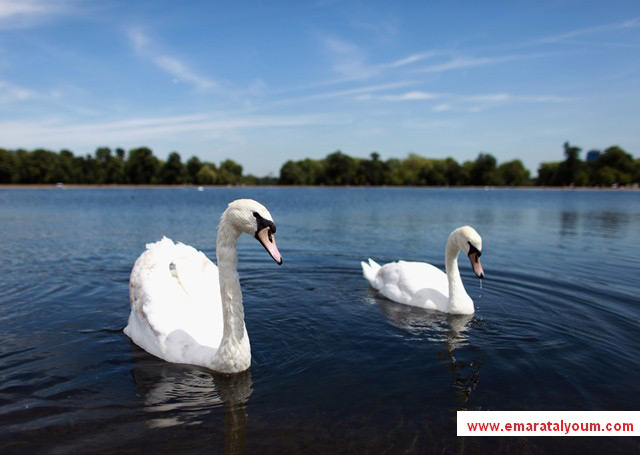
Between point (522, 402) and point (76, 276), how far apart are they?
33.5ft

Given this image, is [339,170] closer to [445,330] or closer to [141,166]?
[141,166]

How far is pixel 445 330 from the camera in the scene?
7.20 meters

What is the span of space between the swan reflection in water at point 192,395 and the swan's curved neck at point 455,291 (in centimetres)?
423

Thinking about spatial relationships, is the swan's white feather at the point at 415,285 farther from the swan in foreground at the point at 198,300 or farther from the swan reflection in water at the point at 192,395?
the swan reflection in water at the point at 192,395

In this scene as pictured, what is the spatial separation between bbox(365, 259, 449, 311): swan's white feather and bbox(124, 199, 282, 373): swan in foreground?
3.90 metres

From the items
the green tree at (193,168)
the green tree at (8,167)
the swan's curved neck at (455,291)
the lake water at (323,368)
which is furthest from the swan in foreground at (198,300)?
the green tree at (193,168)

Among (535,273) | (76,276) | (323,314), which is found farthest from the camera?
(535,273)

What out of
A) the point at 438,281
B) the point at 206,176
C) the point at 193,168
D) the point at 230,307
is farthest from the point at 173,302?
the point at 193,168

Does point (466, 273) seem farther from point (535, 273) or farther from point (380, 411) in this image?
point (380, 411)

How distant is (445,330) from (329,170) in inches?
6532

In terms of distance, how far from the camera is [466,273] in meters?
11.4

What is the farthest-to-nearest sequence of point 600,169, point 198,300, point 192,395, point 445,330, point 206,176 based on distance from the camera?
1. point 206,176
2. point 600,169
3. point 445,330
4. point 198,300
5. point 192,395

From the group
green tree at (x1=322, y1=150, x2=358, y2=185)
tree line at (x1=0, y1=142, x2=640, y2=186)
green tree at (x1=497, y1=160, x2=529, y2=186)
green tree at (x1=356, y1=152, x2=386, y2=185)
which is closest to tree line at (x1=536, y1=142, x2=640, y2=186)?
tree line at (x1=0, y1=142, x2=640, y2=186)

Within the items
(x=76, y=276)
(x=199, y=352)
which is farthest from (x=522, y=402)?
(x=76, y=276)
